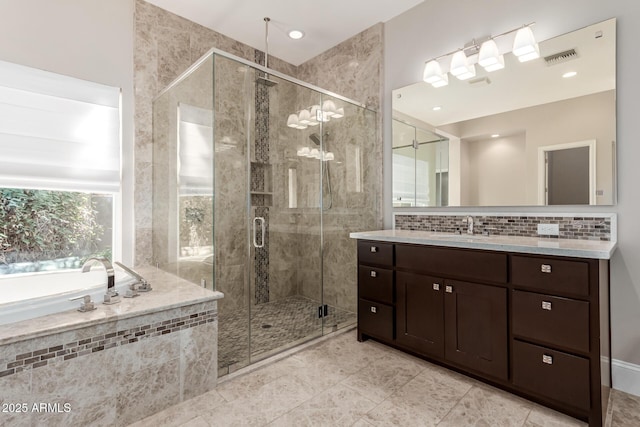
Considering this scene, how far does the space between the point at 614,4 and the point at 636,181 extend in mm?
1087

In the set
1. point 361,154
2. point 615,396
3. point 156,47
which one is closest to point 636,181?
point 615,396

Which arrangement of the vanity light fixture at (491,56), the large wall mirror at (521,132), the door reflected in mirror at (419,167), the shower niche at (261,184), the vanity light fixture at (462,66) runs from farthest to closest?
the door reflected in mirror at (419,167) < the shower niche at (261,184) < the vanity light fixture at (462,66) < the vanity light fixture at (491,56) < the large wall mirror at (521,132)

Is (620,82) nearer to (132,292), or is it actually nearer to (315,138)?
(315,138)

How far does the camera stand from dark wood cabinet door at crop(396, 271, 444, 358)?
2023 mm

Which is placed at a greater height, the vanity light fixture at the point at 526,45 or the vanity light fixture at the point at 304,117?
the vanity light fixture at the point at 526,45

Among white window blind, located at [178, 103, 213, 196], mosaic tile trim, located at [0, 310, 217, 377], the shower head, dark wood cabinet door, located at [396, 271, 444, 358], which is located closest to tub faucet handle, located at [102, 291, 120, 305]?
mosaic tile trim, located at [0, 310, 217, 377]

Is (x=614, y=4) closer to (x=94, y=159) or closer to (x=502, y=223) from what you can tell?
(x=502, y=223)

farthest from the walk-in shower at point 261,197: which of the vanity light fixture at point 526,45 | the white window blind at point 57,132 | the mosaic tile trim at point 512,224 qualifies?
the vanity light fixture at point 526,45

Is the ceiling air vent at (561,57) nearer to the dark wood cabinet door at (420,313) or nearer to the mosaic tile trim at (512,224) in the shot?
the mosaic tile trim at (512,224)

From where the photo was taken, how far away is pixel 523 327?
5.51ft

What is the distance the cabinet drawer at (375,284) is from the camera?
2.30 metres

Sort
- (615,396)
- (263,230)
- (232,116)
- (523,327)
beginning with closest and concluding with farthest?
(523,327), (615,396), (232,116), (263,230)

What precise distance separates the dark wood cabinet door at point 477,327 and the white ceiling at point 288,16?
2.49 m

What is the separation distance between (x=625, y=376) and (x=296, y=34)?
3766 mm
